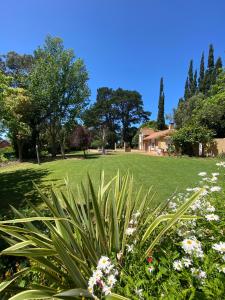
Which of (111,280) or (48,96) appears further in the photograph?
(48,96)

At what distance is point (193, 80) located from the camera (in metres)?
48.2

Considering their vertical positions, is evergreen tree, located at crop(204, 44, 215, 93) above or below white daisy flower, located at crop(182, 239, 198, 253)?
above

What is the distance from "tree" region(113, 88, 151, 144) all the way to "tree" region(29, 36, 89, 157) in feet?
101

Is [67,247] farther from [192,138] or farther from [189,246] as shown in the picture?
[192,138]

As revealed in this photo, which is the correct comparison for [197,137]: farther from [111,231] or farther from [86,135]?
[111,231]

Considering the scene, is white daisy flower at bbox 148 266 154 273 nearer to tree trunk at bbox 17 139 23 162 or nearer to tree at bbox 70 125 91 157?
tree at bbox 70 125 91 157

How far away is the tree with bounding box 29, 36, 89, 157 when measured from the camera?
24453mm

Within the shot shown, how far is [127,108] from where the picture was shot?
58562 mm

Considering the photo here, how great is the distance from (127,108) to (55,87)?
117 feet

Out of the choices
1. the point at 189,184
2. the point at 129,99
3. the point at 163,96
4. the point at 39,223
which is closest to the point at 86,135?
the point at 189,184

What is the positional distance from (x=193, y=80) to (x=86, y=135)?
111 feet

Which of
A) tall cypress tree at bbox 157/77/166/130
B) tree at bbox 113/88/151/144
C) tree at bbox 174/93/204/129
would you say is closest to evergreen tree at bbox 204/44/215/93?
tree at bbox 174/93/204/129

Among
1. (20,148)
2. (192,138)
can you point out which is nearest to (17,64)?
(20,148)

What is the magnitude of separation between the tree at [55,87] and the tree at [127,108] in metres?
30.9
